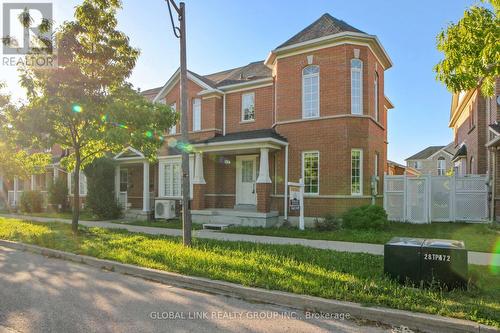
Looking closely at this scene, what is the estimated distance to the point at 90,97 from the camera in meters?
11.4

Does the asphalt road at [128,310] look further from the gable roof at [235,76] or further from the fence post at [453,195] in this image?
the gable roof at [235,76]

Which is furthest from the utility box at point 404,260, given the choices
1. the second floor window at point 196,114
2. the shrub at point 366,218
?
the second floor window at point 196,114

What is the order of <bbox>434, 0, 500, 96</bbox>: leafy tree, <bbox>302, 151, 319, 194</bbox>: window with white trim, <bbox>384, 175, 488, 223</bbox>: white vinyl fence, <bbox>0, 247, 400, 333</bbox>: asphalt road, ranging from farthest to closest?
<bbox>302, 151, 319, 194</bbox>: window with white trim → <bbox>384, 175, 488, 223</bbox>: white vinyl fence → <bbox>434, 0, 500, 96</bbox>: leafy tree → <bbox>0, 247, 400, 333</bbox>: asphalt road

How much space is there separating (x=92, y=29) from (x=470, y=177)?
15.0 metres

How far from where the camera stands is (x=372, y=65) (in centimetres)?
1466

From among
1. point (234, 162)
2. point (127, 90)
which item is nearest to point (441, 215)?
point (234, 162)

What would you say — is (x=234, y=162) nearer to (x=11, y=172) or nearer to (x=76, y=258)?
(x=76, y=258)

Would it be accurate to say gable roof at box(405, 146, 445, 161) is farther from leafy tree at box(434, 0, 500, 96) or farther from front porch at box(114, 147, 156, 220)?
leafy tree at box(434, 0, 500, 96)

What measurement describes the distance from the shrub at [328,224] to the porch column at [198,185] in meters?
5.62

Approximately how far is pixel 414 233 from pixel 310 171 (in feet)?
14.8

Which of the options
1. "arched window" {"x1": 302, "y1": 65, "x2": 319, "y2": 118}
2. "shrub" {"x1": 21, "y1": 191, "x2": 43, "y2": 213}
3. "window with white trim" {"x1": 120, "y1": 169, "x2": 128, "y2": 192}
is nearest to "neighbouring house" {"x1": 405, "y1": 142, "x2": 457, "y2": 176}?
"arched window" {"x1": 302, "y1": 65, "x2": 319, "y2": 118}

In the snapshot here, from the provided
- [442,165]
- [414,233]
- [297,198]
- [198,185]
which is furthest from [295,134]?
[442,165]

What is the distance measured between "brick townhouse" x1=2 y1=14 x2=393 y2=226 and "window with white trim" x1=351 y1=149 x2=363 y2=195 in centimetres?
4

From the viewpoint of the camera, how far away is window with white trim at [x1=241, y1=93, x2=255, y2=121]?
55.2 ft
